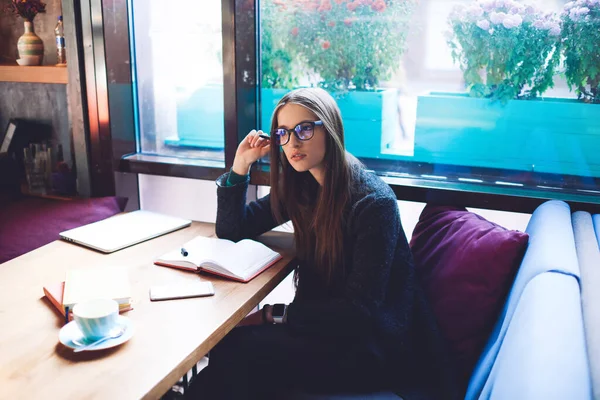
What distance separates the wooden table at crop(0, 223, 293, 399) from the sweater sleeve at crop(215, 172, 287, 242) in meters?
0.15

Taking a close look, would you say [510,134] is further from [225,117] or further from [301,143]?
[225,117]

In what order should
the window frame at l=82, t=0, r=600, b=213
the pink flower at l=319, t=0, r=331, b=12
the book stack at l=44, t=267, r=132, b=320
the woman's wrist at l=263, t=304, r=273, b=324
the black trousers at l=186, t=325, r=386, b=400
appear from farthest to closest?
1. the pink flower at l=319, t=0, r=331, b=12
2. the window frame at l=82, t=0, r=600, b=213
3. the woman's wrist at l=263, t=304, r=273, b=324
4. the black trousers at l=186, t=325, r=386, b=400
5. the book stack at l=44, t=267, r=132, b=320

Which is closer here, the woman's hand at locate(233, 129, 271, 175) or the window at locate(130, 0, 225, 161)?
the woman's hand at locate(233, 129, 271, 175)

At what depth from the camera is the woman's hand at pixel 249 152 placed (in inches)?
75.1

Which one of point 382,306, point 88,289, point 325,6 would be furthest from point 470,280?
point 325,6

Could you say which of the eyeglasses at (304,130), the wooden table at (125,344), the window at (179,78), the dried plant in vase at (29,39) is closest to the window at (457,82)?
the window at (179,78)

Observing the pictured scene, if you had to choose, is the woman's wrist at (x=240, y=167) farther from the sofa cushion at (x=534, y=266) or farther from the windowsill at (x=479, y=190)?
the sofa cushion at (x=534, y=266)

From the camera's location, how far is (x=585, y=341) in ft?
3.16

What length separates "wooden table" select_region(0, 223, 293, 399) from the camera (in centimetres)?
108

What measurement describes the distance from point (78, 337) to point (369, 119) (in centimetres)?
139

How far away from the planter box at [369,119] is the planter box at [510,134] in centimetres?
12

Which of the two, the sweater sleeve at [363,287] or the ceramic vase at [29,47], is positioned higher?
the ceramic vase at [29,47]

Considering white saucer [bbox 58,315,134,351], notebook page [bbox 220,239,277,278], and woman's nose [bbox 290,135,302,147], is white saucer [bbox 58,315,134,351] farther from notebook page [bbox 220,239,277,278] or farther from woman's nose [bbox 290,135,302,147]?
woman's nose [bbox 290,135,302,147]

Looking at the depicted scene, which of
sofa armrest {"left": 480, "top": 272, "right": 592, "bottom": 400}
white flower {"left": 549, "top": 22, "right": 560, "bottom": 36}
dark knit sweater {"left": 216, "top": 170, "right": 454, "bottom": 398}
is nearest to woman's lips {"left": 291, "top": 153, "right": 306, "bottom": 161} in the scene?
dark knit sweater {"left": 216, "top": 170, "right": 454, "bottom": 398}
